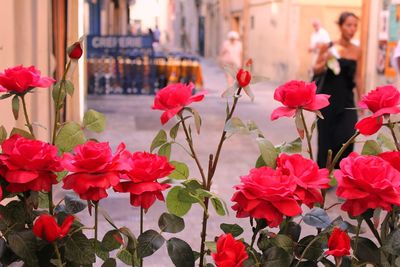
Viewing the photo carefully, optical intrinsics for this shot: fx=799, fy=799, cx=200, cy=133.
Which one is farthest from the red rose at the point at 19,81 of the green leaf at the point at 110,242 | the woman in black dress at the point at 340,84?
the woman in black dress at the point at 340,84

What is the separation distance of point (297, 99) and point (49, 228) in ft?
1.95

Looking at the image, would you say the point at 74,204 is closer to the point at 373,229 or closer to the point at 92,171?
the point at 92,171

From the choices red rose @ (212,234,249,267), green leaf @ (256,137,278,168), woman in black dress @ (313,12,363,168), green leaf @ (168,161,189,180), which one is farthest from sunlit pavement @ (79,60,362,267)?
red rose @ (212,234,249,267)

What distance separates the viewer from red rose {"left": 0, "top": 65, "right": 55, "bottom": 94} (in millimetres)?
1783

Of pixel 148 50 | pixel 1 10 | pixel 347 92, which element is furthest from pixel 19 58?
pixel 148 50

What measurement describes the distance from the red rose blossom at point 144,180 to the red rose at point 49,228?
14cm

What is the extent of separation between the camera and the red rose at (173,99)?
5.73ft

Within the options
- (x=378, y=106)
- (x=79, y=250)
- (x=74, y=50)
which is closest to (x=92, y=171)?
(x=79, y=250)

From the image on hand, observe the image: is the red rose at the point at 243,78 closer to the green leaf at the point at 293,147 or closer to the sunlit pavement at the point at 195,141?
the green leaf at the point at 293,147

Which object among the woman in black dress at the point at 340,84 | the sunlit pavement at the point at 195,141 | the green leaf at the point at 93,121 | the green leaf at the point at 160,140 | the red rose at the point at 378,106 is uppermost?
the red rose at the point at 378,106

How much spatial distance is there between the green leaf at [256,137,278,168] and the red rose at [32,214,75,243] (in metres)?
0.44

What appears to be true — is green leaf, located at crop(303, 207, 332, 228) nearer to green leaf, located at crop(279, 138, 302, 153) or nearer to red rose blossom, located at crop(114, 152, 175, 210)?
green leaf, located at crop(279, 138, 302, 153)

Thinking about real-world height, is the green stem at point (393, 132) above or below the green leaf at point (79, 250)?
above

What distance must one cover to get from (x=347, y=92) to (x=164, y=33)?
197 feet
